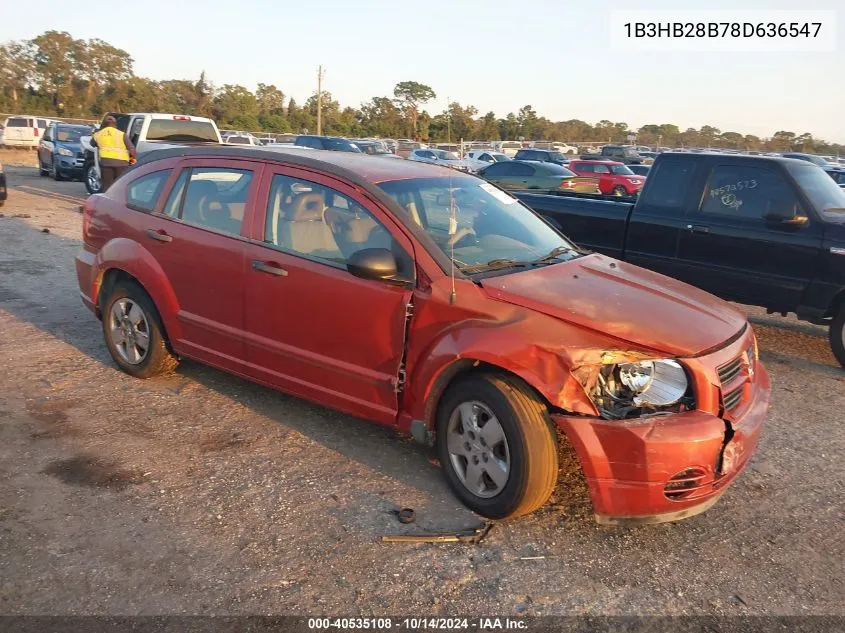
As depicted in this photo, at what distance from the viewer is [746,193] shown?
22.5ft

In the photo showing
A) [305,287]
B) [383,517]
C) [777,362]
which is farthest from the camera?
[777,362]

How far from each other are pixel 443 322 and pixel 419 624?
1.44 meters

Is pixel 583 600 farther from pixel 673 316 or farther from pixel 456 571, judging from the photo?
pixel 673 316

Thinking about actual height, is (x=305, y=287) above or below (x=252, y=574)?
above

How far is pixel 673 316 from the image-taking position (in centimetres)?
360

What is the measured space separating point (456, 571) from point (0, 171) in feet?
43.7

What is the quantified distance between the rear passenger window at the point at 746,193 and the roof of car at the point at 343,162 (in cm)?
330

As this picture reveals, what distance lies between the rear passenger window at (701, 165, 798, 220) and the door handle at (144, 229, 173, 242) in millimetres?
4978

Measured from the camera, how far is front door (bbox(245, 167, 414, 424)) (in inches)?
151

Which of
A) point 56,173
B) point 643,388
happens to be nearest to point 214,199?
point 643,388

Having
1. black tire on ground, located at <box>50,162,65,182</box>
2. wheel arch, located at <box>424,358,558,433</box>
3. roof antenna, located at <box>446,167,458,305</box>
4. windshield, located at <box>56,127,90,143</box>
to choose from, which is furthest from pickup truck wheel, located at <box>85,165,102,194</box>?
wheel arch, located at <box>424,358,558,433</box>

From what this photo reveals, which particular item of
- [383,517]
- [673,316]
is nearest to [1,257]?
[383,517]

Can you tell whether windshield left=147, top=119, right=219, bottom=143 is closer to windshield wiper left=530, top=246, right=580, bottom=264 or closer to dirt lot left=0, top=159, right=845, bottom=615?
dirt lot left=0, top=159, right=845, bottom=615

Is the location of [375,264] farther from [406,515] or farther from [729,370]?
[729,370]
